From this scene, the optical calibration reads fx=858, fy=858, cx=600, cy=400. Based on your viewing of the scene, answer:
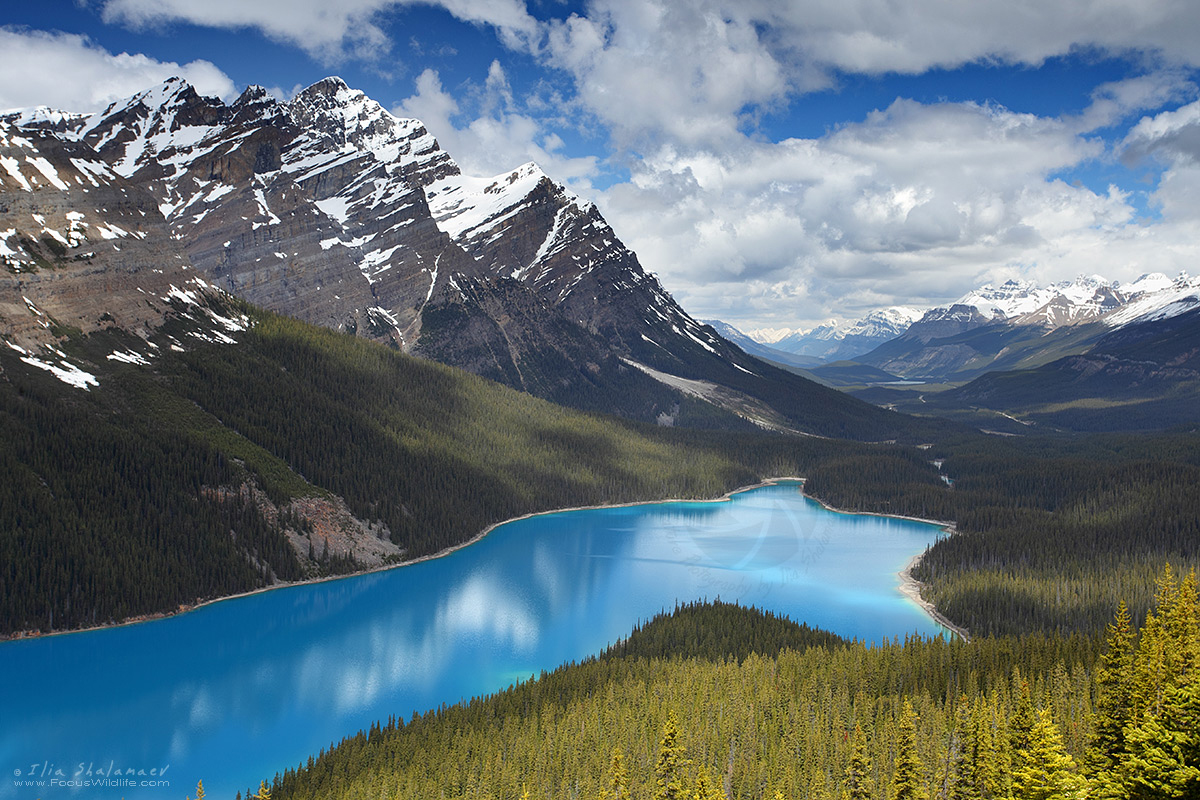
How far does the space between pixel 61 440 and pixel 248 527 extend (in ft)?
71.2

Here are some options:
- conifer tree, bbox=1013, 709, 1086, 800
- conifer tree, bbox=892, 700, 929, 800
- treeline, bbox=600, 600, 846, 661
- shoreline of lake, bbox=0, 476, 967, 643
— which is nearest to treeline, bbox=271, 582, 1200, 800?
conifer tree, bbox=892, 700, 929, 800

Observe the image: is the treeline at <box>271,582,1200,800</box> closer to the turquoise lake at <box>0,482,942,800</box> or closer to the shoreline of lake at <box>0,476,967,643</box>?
the turquoise lake at <box>0,482,942,800</box>

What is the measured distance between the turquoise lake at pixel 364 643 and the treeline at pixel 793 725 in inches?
339

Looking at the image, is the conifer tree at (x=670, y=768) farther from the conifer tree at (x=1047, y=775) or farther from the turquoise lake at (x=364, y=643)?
the turquoise lake at (x=364, y=643)

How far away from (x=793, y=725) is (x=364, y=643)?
46.7 metres

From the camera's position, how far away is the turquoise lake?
58188 mm

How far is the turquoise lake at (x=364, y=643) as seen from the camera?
58188mm

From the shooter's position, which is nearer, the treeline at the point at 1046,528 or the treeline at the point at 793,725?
the treeline at the point at 793,725

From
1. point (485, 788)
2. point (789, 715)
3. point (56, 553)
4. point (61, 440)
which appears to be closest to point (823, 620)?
point (789, 715)

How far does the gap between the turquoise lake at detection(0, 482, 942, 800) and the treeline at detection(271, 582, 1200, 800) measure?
8615 millimetres

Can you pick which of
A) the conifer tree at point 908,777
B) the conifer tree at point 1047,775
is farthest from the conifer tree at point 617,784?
the conifer tree at point 1047,775

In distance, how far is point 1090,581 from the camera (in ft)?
312

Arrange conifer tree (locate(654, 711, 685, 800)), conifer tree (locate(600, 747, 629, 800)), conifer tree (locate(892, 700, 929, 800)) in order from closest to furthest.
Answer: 1. conifer tree (locate(892, 700, 929, 800))
2. conifer tree (locate(654, 711, 685, 800))
3. conifer tree (locate(600, 747, 629, 800))

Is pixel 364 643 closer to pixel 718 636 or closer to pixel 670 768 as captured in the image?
pixel 718 636
